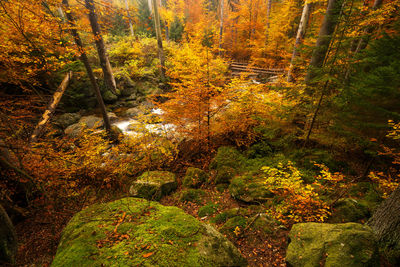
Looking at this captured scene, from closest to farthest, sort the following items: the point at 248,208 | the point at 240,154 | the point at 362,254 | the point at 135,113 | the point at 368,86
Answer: the point at 362,254, the point at 368,86, the point at 248,208, the point at 240,154, the point at 135,113

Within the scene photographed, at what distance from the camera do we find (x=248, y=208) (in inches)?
178

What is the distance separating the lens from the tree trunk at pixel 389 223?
2383mm

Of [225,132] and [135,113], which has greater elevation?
[225,132]

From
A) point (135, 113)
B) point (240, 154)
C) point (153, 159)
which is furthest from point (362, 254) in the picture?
point (135, 113)

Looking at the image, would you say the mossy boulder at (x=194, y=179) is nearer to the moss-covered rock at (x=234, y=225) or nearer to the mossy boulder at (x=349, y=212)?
the moss-covered rock at (x=234, y=225)

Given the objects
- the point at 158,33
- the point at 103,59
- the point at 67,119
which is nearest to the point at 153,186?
the point at 67,119

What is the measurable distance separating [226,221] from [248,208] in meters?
0.82

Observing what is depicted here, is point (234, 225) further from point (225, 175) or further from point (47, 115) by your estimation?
point (47, 115)

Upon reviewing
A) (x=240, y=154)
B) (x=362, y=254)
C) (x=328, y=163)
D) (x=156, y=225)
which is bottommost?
(x=240, y=154)

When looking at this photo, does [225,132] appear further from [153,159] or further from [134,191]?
[134,191]

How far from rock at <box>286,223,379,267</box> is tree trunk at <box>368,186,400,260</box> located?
367mm

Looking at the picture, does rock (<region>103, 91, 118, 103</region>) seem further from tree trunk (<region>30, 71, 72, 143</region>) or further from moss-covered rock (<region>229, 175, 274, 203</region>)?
moss-covered rock (<region>229, 175, 274, 203</region>)

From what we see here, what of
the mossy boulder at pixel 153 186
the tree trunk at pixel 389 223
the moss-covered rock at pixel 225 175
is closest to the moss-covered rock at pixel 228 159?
the moss-covered rock at pixel 225 175

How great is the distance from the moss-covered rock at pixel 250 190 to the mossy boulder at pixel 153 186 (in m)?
2.25
